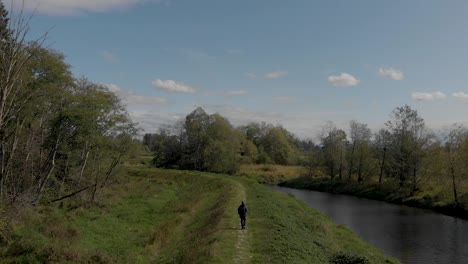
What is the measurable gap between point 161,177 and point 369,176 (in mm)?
45815

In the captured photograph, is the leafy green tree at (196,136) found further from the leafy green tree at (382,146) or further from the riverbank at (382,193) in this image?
the leafy green tree at (382,146)

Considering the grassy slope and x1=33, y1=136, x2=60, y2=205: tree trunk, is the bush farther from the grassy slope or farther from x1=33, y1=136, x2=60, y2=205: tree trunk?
x1=33, y1=136, x2=60, y2=205: tree trunk

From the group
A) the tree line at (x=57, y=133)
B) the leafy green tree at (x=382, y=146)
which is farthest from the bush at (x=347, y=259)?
the leafy green tree at (x=382, y=146)

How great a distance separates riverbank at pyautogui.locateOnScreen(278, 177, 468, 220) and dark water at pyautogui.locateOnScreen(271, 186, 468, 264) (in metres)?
2.74

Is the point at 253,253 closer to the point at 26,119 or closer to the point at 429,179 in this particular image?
the point at 26,119

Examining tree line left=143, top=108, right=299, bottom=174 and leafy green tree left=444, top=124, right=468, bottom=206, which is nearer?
leafy green tree left=444, top=124, right=468, bottom=206

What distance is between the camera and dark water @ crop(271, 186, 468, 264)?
3183 centimetres

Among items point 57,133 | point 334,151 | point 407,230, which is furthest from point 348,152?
point 57,133

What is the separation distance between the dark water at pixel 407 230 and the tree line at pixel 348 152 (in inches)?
420

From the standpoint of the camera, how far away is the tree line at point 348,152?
6681 cm

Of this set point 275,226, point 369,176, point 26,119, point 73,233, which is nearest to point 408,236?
point 275,226

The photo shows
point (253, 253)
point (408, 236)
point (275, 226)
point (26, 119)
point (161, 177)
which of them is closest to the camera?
point (253, 253)

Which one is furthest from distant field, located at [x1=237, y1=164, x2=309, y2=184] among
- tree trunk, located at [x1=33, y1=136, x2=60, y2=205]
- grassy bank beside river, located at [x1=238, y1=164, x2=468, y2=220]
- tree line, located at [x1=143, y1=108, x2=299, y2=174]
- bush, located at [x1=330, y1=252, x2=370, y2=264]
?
bush, located at [x1=330, y1=252, x2=370, y2=264]

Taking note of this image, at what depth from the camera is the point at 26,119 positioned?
33.6 m
